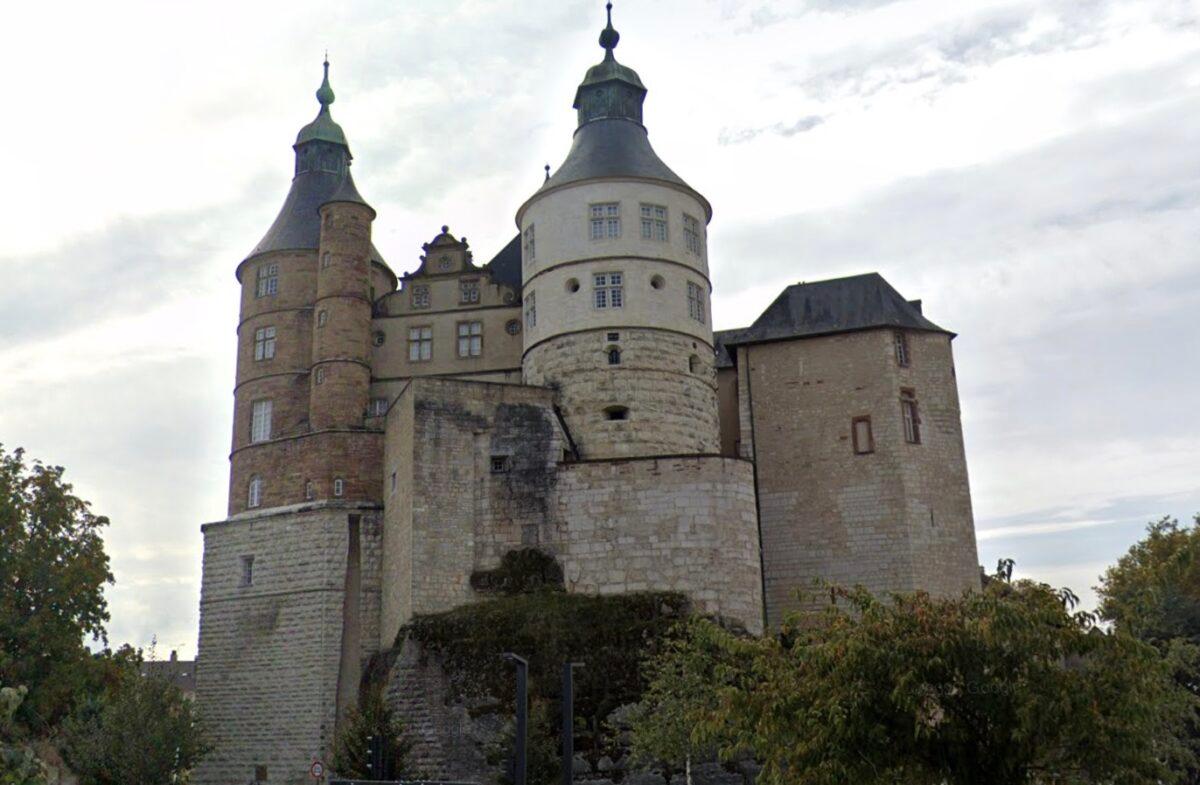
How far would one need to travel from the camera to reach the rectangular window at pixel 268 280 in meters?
43.2

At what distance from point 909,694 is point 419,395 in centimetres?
2096

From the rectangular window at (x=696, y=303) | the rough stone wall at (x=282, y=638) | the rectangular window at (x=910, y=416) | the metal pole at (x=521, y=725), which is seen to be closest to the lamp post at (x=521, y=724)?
the metal pole at (x=521, y=725)

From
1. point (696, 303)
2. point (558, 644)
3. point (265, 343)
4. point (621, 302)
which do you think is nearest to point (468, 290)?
point (621, 302)

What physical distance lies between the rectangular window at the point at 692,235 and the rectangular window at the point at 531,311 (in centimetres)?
509

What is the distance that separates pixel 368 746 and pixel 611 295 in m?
15.5

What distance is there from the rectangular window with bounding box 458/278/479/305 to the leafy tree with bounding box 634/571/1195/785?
25828 millimetres

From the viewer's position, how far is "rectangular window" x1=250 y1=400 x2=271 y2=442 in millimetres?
41781

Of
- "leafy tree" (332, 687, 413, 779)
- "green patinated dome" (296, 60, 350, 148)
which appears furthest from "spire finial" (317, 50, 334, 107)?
"leafy tree" (332, 687, 413, 779)

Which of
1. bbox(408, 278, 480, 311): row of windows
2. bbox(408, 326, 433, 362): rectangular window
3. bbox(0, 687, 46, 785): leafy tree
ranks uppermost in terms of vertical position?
bbox(408, 278, 480, 311): row of windows

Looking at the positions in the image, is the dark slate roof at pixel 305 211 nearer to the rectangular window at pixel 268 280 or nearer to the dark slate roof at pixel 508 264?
the rectangular window at pixel 268 280

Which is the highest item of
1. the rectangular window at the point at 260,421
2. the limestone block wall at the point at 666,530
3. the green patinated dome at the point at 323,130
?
the green patinated dome at the point at 323,130

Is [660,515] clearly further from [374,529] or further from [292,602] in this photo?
[292,602]

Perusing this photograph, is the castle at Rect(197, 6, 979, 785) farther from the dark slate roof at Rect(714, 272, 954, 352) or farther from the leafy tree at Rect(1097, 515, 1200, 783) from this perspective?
the leafy tree at Rect(1097, 515, 1200, 783)

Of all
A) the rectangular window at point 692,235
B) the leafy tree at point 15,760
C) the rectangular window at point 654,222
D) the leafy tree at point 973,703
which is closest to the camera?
the leafy tree at point 15,760
